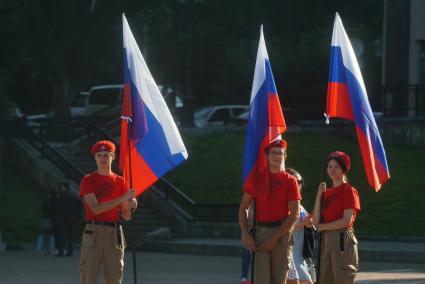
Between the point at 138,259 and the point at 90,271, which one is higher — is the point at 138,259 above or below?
below

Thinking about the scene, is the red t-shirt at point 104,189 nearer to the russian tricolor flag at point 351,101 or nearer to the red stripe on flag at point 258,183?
the red stripe on flag at point 258,183

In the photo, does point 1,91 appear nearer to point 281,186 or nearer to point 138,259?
point 138,259

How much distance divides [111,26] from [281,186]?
86.9ft

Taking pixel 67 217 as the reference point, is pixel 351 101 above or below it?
above

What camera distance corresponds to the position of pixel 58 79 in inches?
1494

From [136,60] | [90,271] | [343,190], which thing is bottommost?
[90,271]

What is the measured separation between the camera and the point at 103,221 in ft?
38.2

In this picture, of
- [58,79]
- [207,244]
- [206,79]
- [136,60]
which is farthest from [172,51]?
[136,60]

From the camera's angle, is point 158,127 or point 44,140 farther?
point 44,140

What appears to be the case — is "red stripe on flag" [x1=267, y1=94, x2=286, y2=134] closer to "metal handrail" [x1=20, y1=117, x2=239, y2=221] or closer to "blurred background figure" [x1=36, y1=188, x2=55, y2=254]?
"blurred background figure" [x1=36, y1=188, x2=55, y2=254]

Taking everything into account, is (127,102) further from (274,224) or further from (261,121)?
(274,224)

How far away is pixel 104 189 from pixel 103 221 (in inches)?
12.5

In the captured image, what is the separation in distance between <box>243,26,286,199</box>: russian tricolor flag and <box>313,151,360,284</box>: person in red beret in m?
0.65

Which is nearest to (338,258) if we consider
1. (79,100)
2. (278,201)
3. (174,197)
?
(278,201)
